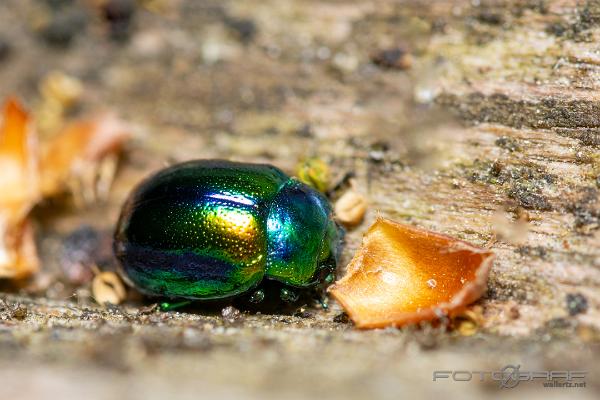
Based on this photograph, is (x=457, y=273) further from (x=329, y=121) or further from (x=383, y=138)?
(x=329, y=121)

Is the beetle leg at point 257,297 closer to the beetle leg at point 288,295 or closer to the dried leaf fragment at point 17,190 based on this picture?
the beetle leg at point 288,295

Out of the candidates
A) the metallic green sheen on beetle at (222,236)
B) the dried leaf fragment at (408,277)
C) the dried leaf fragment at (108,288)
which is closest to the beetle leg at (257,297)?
the metallic green sheen on beetle at (222,236)

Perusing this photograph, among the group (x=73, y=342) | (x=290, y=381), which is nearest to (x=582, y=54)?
(x=290, y=381)

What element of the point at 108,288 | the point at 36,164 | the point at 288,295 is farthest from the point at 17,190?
the point at 288,295

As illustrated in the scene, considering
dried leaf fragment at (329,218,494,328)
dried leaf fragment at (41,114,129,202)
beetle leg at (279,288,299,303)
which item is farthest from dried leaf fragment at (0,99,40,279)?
dried leaf fragment at (329,218,494,328)

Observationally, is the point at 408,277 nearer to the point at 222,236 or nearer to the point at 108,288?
the point at 222,236

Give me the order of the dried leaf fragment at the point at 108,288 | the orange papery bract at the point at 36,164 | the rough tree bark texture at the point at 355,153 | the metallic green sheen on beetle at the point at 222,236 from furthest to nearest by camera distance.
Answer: the orange papery bract at the point at 36,164
the dried leaf fragment at the point at 108,288
the metallic green sheen on beetle at the point at 222,236
the rough tree bark texture at the point at 355,153

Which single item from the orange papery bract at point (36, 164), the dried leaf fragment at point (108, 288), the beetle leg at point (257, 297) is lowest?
the dried leaf fragment at point (108, 288)
